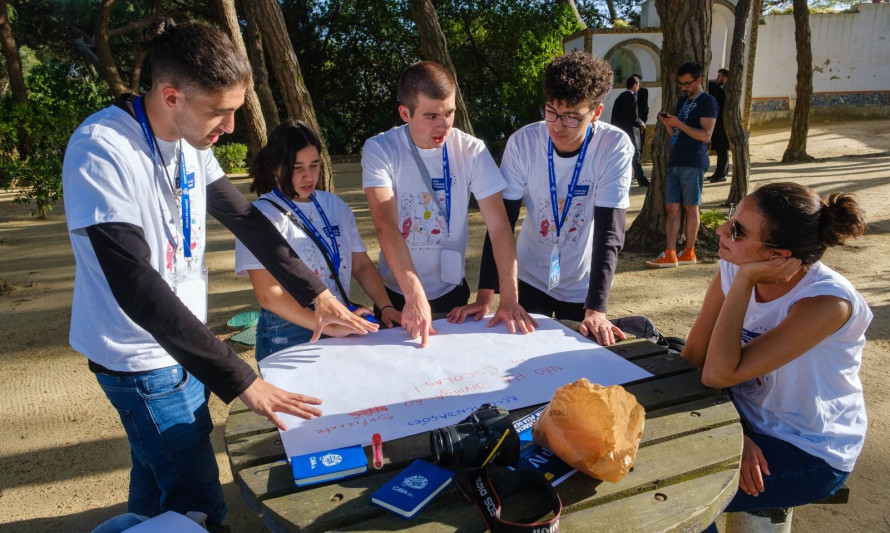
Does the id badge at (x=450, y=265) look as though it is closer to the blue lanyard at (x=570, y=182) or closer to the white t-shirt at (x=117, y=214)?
the blue lanyard at (x=570, y=182)

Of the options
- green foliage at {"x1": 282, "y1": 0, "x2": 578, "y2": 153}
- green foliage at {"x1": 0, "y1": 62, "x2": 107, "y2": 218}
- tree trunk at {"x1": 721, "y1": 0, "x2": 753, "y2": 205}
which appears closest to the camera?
tree trunk at {"x1": 721, "y1": 0, "x2": 753, "y2": 205}

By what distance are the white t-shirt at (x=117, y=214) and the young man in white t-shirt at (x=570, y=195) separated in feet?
3.59

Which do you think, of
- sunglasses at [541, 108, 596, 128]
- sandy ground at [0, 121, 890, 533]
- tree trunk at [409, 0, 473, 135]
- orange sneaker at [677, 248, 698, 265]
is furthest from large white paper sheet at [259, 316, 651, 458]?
tree trunk at [409, 0, 473, 135]

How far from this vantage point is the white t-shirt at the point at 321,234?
241cm

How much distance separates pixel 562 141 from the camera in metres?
2.67

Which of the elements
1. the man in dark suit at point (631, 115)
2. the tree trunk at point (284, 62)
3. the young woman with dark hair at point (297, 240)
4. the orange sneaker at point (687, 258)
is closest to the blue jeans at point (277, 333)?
the young woman with dark hair at point (297, 240)

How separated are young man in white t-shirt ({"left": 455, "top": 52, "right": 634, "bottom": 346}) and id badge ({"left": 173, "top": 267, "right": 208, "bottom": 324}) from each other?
944 millimetres

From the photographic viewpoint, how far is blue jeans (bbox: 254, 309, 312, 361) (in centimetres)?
250

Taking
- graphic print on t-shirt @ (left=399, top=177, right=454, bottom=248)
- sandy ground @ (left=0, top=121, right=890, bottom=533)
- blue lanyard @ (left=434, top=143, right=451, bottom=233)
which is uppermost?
blue lanyard @ (left=434, top=143, right=451, bottom=233)

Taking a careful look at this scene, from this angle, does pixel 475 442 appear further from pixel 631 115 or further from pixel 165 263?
pixel 631 115

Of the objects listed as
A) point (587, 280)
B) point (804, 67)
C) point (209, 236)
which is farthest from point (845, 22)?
point (587, 280)

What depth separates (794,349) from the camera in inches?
70.7

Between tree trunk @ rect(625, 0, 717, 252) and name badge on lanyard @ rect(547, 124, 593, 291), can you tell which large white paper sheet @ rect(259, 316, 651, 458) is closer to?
name badge on lanyard @ rect(547, 124, 593, 291)

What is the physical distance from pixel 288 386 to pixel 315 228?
0.85m
